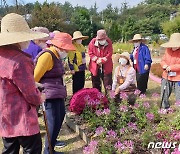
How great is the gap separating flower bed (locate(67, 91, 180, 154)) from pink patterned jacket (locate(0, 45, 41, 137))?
85 centimetres

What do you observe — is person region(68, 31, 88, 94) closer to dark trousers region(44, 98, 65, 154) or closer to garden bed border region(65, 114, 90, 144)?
garden bed border region(65, 114, 90, 144)

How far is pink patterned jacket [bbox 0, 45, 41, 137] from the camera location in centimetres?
239

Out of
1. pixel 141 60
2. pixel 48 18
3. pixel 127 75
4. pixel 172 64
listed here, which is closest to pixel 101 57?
pixel 141 60

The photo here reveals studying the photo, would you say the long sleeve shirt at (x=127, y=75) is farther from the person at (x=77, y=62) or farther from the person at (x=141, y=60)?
the person at (x=141, y=60)

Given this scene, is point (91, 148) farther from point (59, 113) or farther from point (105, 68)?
point (105, 68)

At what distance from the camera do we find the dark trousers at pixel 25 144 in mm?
2670

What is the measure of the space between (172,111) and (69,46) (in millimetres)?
2398

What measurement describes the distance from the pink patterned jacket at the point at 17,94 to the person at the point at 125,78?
9.33 ft

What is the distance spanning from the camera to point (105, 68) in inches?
247

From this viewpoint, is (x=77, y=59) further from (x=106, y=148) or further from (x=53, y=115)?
(x=106, y=148)

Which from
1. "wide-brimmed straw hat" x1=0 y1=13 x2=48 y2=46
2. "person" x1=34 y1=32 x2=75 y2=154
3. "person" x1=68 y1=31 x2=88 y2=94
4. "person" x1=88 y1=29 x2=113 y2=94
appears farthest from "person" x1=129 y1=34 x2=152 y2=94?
"wide-brimmed straw hat" x1=0 y1=13 x2=48 y2=46

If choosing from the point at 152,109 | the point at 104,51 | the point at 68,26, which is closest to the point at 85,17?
the point at 68,26

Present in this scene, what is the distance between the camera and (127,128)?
3922 mm

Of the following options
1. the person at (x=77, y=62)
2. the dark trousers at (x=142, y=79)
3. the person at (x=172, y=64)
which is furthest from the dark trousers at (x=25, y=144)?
the dark trousers at (x=142, y=79)
